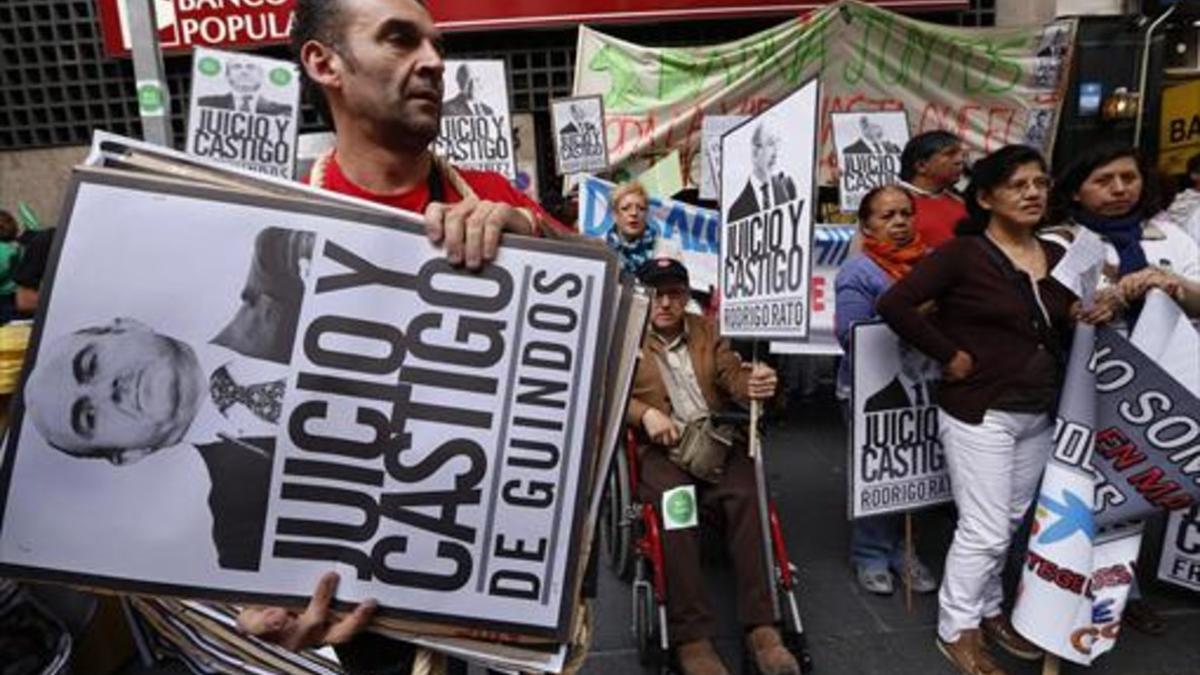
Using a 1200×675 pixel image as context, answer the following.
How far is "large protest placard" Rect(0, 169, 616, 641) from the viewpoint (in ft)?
3.63

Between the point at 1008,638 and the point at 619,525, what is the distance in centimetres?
150

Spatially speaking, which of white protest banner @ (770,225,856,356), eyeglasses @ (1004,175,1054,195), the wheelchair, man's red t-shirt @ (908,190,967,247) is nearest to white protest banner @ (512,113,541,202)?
white protest banner @ (770,225,856,356)

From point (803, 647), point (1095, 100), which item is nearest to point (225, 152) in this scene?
point (803, 647)

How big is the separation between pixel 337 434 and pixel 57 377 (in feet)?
1.13

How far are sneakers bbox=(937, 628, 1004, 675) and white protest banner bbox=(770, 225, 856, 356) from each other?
239cm

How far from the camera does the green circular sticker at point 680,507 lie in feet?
10.5

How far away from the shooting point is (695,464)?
11.0 feet

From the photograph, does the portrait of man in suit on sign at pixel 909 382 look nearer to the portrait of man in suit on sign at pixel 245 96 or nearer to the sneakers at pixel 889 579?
the sneakers at pixel 889 579

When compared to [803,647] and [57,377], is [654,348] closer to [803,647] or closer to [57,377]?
[803,647]

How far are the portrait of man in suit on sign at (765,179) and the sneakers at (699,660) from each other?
1.51 metres

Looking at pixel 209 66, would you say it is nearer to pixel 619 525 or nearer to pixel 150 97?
pixel 150 97

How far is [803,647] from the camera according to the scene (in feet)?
10.1

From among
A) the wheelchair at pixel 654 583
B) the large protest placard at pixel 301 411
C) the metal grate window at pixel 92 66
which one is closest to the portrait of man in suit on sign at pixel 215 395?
the large protest placard at pixel 301 411

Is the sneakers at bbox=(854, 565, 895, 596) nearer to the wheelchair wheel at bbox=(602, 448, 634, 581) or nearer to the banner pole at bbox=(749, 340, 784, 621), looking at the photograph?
the banner pole at bbox=(749, 340, 784, 621)
